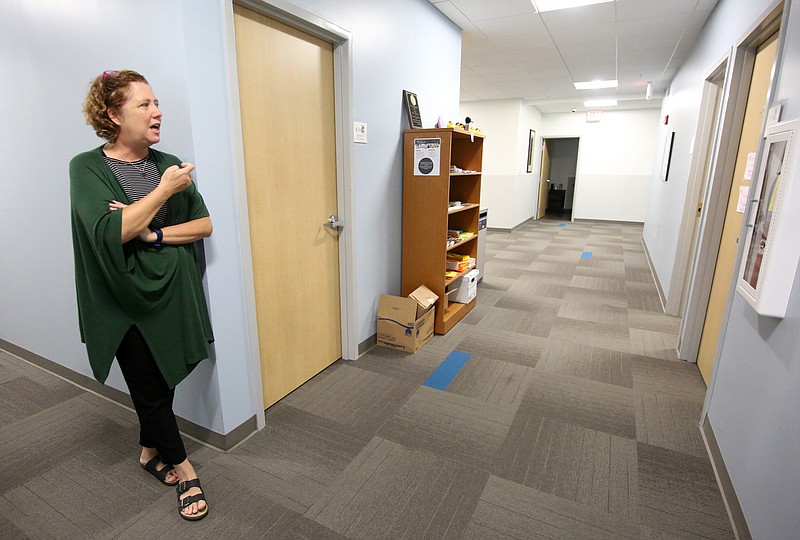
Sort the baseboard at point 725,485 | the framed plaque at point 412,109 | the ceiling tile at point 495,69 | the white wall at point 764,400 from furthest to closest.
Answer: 1. the ceiling tile at point 495,69
2. the framed plaque at point 412,109
3. the baseboard at point 725,485
4. the white wall at point 764,400

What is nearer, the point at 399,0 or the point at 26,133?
the point at 26,133

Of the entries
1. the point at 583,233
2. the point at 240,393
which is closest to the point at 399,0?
the point at 240,393

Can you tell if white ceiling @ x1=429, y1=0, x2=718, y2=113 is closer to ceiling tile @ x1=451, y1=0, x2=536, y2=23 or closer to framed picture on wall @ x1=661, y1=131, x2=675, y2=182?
ceiling tile @ x1=451, y1=0, x2=536, y2=23

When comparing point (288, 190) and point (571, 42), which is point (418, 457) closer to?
point (288, 190)

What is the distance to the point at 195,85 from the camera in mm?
1481

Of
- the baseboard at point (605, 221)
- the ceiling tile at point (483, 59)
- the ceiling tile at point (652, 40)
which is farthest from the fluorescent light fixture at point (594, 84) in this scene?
the baseboard at point (605, 221)

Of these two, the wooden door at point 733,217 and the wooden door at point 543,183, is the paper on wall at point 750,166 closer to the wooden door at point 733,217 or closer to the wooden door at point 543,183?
the wooden door at point 733,217

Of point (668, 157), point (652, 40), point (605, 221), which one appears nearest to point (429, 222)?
point (652, 40)

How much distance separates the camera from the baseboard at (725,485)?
4.60ft

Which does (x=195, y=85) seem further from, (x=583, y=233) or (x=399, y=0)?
(x=583, y=233)

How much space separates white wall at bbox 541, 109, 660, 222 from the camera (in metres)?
8.65

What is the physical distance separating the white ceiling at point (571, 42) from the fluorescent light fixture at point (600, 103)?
939 mm

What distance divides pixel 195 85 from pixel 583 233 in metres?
7.65

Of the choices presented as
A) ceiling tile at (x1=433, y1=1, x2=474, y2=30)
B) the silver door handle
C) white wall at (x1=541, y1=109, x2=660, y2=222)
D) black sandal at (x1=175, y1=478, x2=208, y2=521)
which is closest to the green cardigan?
black sandal at (x1=175, y1=478, x2=208, y2=521)
